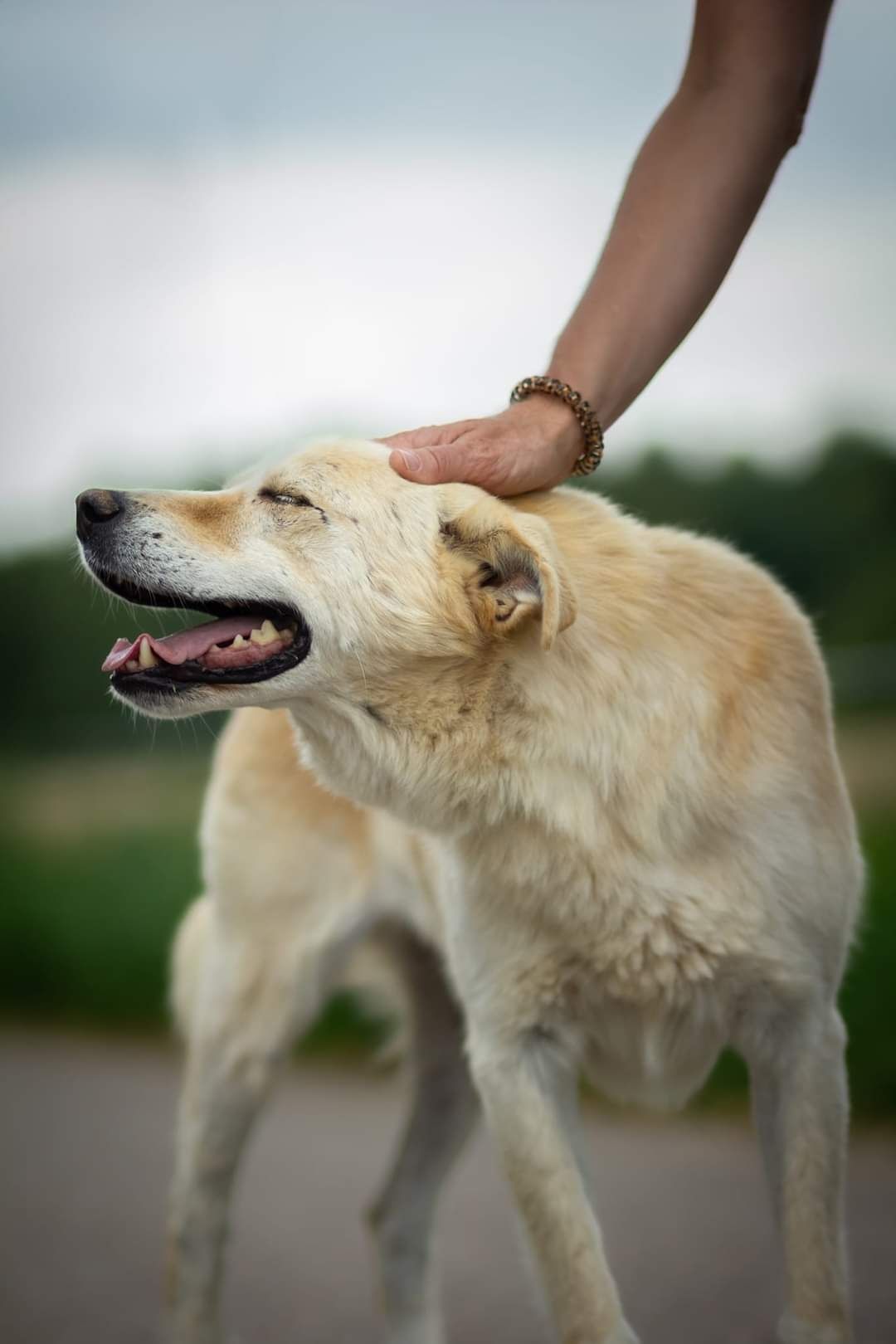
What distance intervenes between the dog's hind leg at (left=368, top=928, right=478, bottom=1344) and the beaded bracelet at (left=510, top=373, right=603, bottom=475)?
4.82 ft

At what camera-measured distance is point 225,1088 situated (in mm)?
3330

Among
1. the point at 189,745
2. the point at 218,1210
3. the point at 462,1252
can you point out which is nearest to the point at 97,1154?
the point at 462,1252

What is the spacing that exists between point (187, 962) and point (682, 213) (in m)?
2.31

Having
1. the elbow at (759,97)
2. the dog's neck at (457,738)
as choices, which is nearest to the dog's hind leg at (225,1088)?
the dog's neck at (457,738)

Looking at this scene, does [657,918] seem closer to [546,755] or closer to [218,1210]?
[546,755]

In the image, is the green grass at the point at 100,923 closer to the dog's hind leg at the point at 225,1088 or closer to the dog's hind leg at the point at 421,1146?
the dog's hind leg at the point at 421,1146

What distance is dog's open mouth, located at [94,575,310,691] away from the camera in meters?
2.30

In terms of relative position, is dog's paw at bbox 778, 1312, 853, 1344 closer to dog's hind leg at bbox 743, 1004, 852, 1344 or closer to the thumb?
dog's hind leg at bbox 743, 1004, 852, 1344

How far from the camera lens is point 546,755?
235 centimetres

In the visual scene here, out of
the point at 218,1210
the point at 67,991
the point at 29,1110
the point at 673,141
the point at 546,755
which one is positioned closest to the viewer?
the point at 546,755

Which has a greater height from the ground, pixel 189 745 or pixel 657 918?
pixel 657 918

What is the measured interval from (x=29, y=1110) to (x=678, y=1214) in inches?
106

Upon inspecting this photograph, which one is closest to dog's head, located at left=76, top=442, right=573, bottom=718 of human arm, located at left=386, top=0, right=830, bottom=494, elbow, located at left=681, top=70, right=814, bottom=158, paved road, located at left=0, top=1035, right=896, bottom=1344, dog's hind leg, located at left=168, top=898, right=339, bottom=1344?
human arm, located at left=386, top=0, right=830, bottom=494

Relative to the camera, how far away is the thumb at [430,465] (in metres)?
2.35
